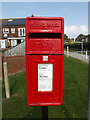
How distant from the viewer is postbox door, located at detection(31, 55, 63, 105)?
2256mm

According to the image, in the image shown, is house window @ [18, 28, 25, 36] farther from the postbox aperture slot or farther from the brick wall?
the postbox aperture slot

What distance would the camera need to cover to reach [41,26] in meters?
2.19

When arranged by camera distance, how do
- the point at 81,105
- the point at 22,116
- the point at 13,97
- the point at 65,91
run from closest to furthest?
the point at 22,116 < the point at 81,105 < the point at 13,97 < the point at 65,91

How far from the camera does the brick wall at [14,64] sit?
8.42 m

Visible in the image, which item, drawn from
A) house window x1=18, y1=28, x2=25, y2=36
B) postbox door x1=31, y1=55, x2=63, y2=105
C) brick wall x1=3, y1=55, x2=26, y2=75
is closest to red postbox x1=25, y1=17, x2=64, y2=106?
postbox door x1=31, y1=55, x2=63, y2=105

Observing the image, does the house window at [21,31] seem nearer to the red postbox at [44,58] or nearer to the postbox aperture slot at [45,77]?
the red postbox at [44,58]

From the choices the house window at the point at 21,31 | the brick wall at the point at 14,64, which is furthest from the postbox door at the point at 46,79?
the house window at the point at 21,31

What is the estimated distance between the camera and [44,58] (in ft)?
7.32

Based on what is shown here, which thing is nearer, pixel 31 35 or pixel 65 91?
pixel 31 35

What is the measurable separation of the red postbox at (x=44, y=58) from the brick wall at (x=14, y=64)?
6.35 metres

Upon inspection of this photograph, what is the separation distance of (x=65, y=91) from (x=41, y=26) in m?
3.30

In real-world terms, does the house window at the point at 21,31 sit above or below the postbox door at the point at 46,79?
above

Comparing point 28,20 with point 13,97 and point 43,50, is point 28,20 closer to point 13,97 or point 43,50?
point 43,50

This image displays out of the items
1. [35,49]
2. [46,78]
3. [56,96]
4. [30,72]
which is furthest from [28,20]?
[56,96]
